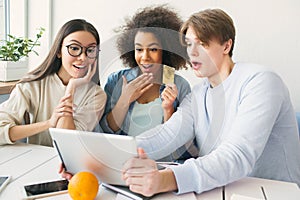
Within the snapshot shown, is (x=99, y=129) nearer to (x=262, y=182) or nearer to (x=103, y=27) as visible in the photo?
(x=262, y=182)

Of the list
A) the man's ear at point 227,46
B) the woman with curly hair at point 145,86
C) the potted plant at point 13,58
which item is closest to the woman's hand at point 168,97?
the woman with curly hair at point 145,86

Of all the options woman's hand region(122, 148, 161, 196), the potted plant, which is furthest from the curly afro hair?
the potted plant

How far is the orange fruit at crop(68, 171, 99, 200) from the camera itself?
29.0 inches

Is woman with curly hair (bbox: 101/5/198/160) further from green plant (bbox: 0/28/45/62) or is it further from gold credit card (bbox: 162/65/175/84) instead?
green plant (bbox: 0/28/45/62)

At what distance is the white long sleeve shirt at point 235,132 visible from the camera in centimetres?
83

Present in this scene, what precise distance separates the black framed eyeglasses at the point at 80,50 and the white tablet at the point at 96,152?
466 millimetres

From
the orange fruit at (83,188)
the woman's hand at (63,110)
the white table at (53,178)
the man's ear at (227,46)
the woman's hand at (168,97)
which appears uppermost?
the man's ear at (227,46)

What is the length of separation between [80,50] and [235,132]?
2.23 ft

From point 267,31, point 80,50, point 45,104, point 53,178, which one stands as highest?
point 267,31

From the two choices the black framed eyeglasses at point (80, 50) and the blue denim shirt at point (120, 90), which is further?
the black framed eyeglasses at point (80, 50)

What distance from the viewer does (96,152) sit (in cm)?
79

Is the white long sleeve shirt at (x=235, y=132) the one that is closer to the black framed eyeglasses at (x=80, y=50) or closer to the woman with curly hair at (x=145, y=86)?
the woman with curly hair at (x=145, y=86)

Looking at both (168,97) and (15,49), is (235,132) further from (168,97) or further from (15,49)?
(15,49)

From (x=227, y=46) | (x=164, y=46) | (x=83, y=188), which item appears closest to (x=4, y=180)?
(x=83, y=188)
